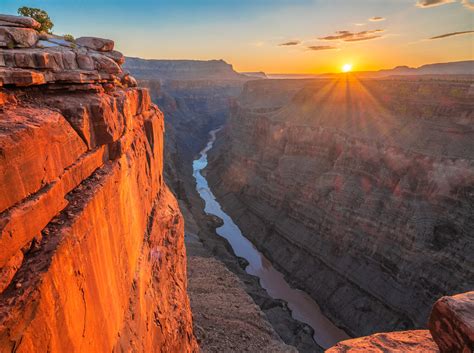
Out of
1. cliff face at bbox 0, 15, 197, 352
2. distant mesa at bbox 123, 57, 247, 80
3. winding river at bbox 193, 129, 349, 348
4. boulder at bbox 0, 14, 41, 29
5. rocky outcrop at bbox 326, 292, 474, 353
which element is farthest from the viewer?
distant mesa at bbox 123, 57, 247, 80

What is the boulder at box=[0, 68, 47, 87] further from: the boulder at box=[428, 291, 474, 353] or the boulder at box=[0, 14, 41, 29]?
the boulder at box=[428, 291, 474, 353]

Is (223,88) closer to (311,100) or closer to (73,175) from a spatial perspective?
(311,100)

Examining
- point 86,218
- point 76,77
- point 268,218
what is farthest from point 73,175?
point 268,218

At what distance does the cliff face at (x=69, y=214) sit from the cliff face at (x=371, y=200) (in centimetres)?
2086

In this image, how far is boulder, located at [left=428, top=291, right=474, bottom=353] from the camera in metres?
5.64

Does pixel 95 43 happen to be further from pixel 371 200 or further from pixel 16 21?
pixel 371 200

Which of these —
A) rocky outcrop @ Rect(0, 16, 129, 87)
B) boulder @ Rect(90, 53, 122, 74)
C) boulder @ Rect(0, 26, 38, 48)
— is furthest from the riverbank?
boulder @ Rect(0, 26, 38, 48)

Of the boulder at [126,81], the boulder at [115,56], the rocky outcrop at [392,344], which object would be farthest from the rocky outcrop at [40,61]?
the rocky outcrop at [392,344]

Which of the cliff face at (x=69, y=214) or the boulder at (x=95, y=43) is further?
the boulder at (x=95, y=43)

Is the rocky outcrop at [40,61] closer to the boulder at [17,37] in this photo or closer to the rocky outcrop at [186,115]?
the boulder at [17,37]

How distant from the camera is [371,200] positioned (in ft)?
100

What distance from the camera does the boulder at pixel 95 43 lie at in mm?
11078

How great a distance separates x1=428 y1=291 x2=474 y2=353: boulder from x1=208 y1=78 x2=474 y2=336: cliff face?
20.8 metres

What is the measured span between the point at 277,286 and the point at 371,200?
12060 millimetres
